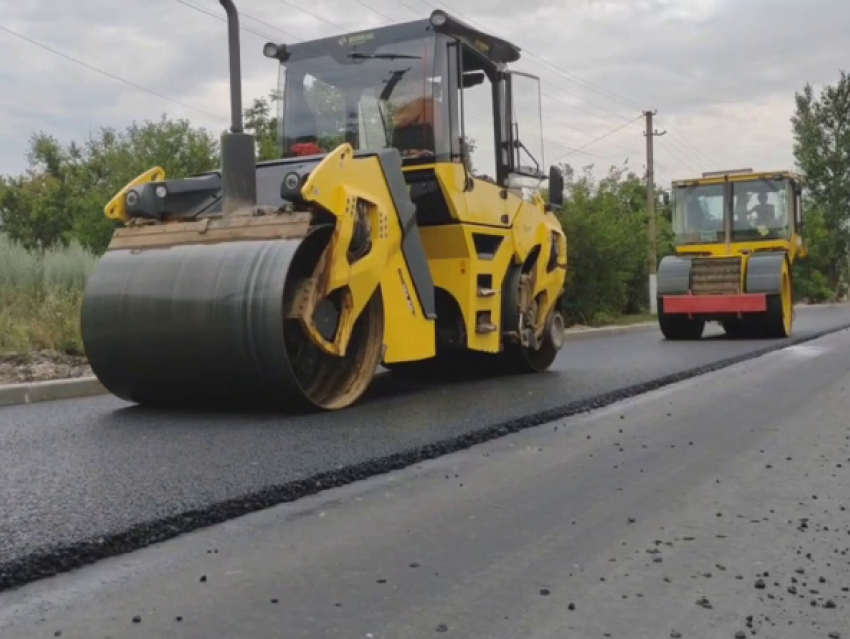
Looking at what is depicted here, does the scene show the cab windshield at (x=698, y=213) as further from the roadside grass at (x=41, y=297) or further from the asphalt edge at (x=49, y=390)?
the asphalt edge at (x=49, y=390)

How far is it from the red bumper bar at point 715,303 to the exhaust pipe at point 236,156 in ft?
33.5

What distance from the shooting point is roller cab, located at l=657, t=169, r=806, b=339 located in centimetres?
1512

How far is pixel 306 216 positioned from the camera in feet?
19.5

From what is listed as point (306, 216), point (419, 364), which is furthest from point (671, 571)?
point (419, 364)

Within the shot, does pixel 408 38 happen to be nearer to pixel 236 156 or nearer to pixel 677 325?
pixel 236 156

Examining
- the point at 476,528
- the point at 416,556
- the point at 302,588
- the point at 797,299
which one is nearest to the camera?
the point at 302,588

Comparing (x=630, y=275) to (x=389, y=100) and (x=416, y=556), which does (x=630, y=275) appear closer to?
(x=389, y=100)

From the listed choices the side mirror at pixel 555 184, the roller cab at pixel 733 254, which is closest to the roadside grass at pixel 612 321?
the roller cab at pixel 733 254

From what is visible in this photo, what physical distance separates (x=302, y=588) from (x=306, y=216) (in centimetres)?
332

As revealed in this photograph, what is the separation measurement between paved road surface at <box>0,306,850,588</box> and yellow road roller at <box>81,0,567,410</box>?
1.18ft

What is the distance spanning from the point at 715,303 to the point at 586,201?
6.37 metres

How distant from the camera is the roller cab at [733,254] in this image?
A: 15117 mm

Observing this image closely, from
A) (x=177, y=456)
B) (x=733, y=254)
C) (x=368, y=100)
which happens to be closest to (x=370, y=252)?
(x=368, y=100)

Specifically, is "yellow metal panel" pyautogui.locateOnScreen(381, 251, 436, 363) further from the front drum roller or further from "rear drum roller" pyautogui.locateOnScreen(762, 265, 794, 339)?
"rear drum roller" pyautogui.locateOnScreen(762, 265, 794, 339)
